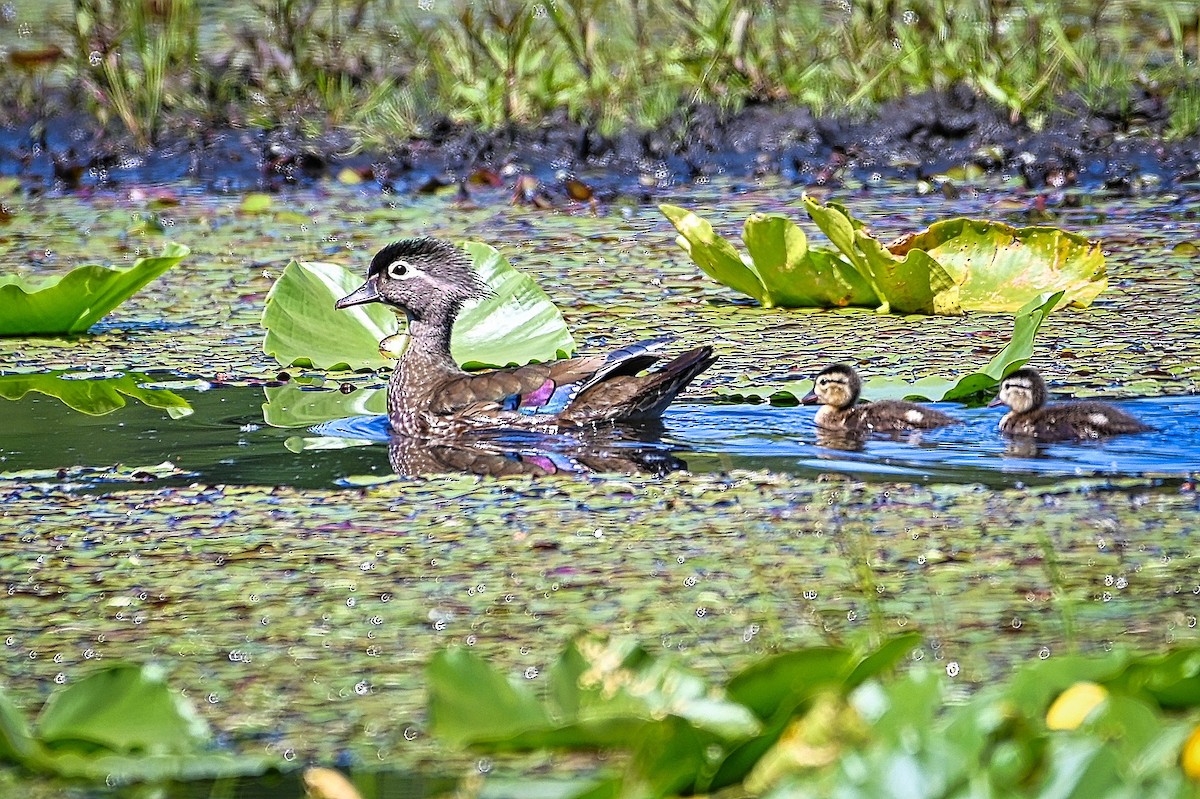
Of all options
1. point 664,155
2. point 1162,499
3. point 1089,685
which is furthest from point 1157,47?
point 1089,685

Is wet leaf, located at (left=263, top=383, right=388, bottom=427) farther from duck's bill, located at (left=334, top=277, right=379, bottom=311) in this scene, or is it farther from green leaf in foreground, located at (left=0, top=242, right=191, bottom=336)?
green leaf in foreground, located at (left=0, top=242, right=191, bottom=336)

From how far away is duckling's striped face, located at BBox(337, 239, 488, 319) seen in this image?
6199mm

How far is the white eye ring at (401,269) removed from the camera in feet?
20.3

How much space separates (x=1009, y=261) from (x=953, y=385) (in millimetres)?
1447

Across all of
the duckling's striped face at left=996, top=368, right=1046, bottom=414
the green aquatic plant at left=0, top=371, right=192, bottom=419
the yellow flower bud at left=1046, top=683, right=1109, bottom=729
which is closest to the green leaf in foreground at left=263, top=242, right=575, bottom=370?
the green aquatic plant at left=0, top=371, right=192, bottom=419

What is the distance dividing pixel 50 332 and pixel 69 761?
434 centimetres

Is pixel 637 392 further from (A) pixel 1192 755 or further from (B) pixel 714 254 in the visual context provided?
(A) pixel 1192 755

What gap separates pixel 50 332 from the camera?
22.5 ft

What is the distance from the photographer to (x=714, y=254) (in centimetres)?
679

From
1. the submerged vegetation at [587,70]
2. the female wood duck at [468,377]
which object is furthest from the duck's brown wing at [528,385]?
the submerged vegetation at [587,70]

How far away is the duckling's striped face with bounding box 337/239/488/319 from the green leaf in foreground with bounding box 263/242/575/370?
205 mm

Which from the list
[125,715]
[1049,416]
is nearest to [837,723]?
[125,715]

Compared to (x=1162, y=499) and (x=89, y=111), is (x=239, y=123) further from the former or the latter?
(x=1162, y=499)

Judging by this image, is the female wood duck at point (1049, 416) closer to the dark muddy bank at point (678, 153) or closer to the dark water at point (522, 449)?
the dark water at point (522, 449)
